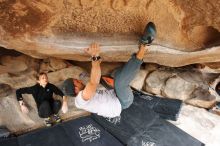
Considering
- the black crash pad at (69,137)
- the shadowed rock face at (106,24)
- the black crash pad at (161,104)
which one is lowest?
the black crash pad at (69,137)

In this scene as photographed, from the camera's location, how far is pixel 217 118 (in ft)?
16.0

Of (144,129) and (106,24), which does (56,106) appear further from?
(106,24)

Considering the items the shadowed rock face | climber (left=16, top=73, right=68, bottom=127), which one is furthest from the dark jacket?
the shadowed rock face

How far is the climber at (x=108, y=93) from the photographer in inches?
116

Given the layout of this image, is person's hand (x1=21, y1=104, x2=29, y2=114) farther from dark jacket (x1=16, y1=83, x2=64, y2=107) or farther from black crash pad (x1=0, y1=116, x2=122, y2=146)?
black crash pad (x1=0, y1=116, x2=122, y2=146)

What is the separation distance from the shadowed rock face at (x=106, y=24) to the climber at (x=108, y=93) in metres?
0.27

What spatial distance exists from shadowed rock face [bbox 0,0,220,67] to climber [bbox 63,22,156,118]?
269 mm

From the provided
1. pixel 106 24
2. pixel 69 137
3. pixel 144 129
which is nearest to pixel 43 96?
pixel 69 137

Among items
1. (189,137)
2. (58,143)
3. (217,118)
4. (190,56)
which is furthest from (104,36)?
(217,118)

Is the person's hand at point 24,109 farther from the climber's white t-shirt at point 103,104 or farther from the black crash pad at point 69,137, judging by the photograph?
the climber's white t-shirt at point 103,104

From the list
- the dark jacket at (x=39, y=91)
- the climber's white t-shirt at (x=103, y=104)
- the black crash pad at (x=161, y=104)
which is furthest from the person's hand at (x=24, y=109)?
the black crash pad at (x=161, y=104)

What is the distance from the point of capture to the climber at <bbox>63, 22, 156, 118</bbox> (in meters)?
2.96

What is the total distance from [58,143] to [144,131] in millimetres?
1183

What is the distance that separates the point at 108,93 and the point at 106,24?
0.76m
